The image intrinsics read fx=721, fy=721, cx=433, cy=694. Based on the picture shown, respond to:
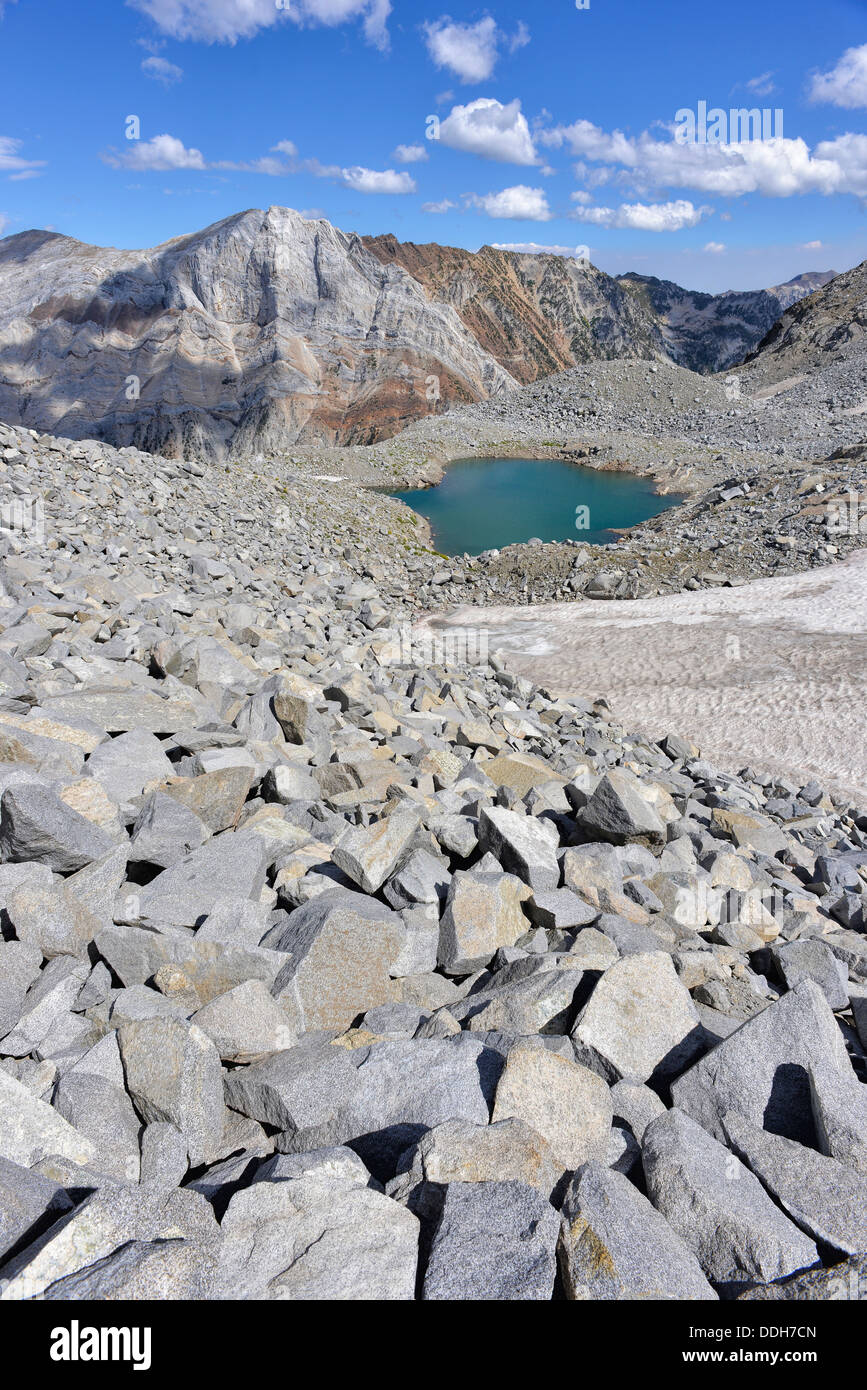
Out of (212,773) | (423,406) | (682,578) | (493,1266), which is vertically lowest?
(493,1266)

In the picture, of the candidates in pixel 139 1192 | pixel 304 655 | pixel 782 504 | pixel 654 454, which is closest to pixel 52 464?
pixel 304 655

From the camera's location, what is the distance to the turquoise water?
4381cm

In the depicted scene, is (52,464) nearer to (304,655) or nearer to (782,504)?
(304,655)

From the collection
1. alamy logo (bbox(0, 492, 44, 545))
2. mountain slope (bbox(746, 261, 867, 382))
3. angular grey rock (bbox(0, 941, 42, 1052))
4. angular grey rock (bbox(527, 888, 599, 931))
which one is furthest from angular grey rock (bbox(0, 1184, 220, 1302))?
mountain slope (bbox(746, 261, 867, 382))

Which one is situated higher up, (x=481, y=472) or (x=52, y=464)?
(x=481, y=472)

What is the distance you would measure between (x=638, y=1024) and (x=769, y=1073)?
2.52 feet

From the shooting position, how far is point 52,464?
2022 centimetres

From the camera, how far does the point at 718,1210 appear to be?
10.5ft

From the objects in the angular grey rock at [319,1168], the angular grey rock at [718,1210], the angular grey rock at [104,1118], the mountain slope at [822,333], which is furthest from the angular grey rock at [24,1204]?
the mountain slope at [822,333]

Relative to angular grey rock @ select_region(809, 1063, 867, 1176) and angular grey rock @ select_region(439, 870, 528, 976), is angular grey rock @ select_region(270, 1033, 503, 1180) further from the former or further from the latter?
angular grey rock @ select_region(809, 1063, 867, 1176)
